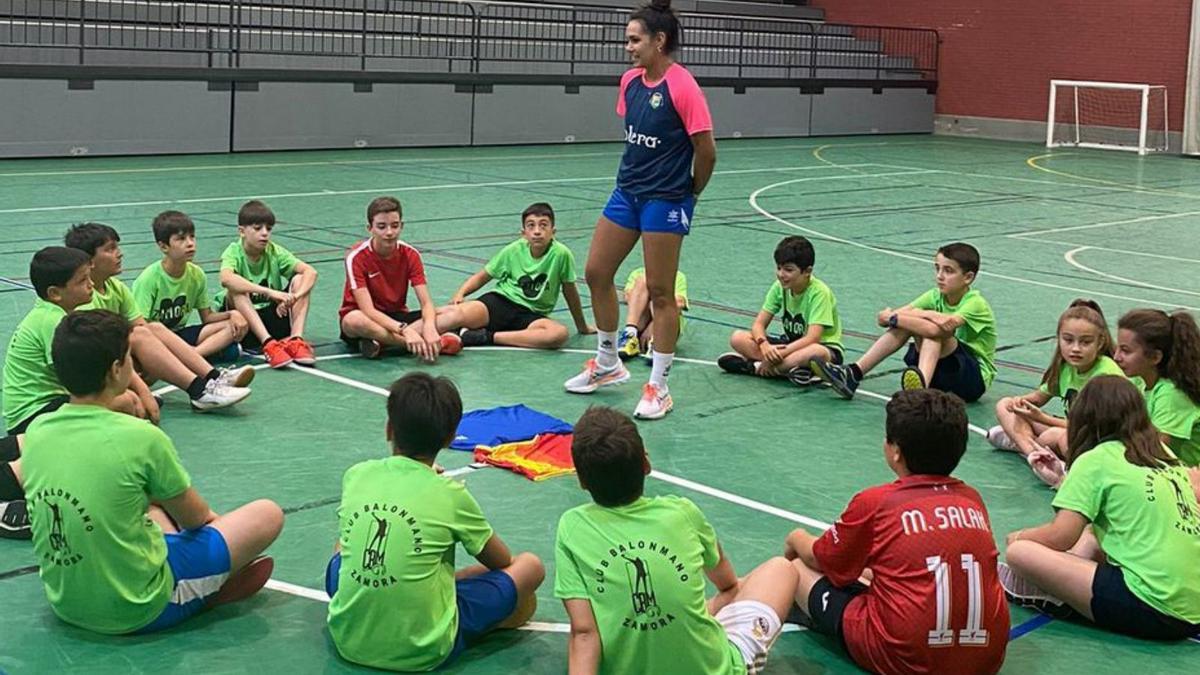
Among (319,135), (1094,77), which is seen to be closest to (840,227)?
(319,135)

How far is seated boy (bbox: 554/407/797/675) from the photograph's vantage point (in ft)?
11.7

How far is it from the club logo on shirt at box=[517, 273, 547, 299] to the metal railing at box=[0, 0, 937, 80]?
10.7 meters

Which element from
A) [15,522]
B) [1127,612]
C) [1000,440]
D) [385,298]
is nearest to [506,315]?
[385,298]

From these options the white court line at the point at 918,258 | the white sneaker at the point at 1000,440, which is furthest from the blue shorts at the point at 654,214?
the white court line at the point at 918,258

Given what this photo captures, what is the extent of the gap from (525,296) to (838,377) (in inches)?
80.3

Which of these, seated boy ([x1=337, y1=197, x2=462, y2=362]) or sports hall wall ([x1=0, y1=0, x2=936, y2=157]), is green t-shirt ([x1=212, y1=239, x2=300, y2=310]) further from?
sports hall wall ([x1=0, y1=0, x2=936, y2=157])

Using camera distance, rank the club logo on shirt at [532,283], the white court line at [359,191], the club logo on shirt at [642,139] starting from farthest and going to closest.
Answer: the white court line at [359,191], the club logo on shirt at [532,283], the club logo on shirt at [642,139]

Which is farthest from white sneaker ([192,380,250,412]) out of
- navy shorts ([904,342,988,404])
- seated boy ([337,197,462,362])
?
navy shorts ([904,342,988,404])

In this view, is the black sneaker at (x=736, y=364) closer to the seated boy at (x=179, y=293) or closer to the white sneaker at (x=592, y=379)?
the white sneaker at (x=592, y=379)

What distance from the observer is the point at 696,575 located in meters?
3.60

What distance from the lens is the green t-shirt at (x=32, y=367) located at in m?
5.23

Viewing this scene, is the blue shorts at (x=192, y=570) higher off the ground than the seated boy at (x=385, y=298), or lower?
lower

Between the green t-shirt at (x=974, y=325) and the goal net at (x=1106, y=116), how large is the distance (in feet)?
60.3

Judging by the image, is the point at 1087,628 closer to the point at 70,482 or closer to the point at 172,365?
the point at 70,482
